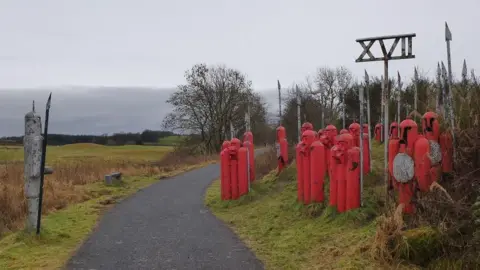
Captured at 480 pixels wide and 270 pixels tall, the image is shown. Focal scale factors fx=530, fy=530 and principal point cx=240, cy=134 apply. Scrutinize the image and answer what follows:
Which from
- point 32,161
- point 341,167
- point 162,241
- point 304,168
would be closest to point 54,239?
point 32,161

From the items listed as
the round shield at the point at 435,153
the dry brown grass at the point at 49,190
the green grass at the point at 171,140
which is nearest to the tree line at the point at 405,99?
the round shield at the point at 435,153

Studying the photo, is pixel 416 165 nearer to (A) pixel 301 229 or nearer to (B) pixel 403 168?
(B) pixel 403 168

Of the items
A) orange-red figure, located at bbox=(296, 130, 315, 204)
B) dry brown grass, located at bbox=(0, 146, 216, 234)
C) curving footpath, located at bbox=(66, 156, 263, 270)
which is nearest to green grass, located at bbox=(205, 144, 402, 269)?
orange-red figure, located at bbox=(296, 130, 315, 204)

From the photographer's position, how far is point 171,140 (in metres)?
56.8

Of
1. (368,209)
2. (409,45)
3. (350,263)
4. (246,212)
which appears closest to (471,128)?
(409,45)

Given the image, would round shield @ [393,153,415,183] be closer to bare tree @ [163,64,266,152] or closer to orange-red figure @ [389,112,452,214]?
orange-red figure @ [389,112,452,214]

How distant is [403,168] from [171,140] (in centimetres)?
5004

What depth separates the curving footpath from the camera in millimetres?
7645

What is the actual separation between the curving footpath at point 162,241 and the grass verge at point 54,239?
246mm

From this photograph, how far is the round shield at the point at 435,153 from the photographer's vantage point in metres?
7.72

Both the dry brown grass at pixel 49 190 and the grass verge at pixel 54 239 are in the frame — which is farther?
the dry brown grass at pixel 49 190

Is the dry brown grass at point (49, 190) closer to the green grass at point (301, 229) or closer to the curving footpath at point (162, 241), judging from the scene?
the curving footpath at point (162, 241)

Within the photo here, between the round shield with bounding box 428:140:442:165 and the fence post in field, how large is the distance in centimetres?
648

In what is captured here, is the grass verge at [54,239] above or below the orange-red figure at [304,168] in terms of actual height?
below
